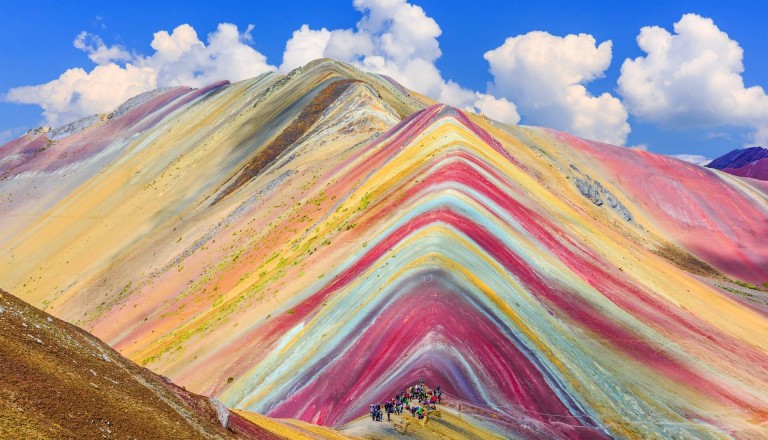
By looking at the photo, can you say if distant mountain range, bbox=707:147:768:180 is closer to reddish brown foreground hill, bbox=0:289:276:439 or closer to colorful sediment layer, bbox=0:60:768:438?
colorful sediment layer, bbox=0:60:768:438

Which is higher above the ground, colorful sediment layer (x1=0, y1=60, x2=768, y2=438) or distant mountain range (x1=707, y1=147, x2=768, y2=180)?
Answer: distant mountain range (x1=707, y1=147, x2=768, y2=180)

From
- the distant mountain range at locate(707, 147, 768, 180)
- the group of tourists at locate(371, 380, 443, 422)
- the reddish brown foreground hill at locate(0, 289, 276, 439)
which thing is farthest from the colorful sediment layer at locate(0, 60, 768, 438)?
the distant mountain range at locate(707, 147, 768, 180)

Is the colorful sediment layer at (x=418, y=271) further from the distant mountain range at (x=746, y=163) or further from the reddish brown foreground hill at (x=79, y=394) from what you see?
the distant mountain range at (x=746, y=163)

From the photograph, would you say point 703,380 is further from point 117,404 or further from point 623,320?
point 117,404

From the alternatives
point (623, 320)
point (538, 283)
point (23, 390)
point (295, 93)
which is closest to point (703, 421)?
point (623, 320)

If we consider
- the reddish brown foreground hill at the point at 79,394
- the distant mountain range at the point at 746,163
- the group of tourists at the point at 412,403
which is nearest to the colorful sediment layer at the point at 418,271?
the group of tourists at the point at 412,403
